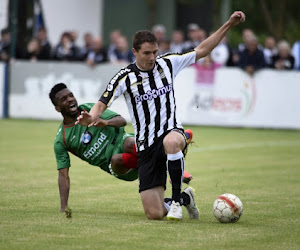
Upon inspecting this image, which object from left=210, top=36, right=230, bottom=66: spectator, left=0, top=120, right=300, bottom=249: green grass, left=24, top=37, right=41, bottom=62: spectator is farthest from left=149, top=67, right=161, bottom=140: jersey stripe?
left=24, top=37, right=41, bottom=62: spectator

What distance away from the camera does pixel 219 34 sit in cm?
803

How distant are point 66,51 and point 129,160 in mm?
13743

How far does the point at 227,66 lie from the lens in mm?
20266

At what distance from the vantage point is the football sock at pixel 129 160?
338 inches

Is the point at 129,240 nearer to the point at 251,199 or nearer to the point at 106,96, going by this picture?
the point at 106,96

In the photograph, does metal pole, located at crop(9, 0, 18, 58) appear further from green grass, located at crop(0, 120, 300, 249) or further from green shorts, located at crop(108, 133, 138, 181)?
green shorts, located at crop(108, 133, 138, 181)

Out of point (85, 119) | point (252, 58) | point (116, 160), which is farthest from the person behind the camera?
point (252, 58)

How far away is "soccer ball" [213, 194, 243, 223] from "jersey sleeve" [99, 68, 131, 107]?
1479mm

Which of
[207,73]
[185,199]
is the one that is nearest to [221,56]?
[207,73]

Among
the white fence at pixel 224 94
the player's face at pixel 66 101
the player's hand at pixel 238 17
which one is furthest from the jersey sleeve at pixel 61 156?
the white fence at pixel 224 94

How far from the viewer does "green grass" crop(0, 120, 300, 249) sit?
6.60 m

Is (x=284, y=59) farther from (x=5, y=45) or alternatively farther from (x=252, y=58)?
(x=5, y=45)

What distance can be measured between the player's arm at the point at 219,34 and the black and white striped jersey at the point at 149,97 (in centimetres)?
37

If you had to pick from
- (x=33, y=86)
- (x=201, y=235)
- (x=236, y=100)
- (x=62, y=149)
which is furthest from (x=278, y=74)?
(x=201, y=235)
